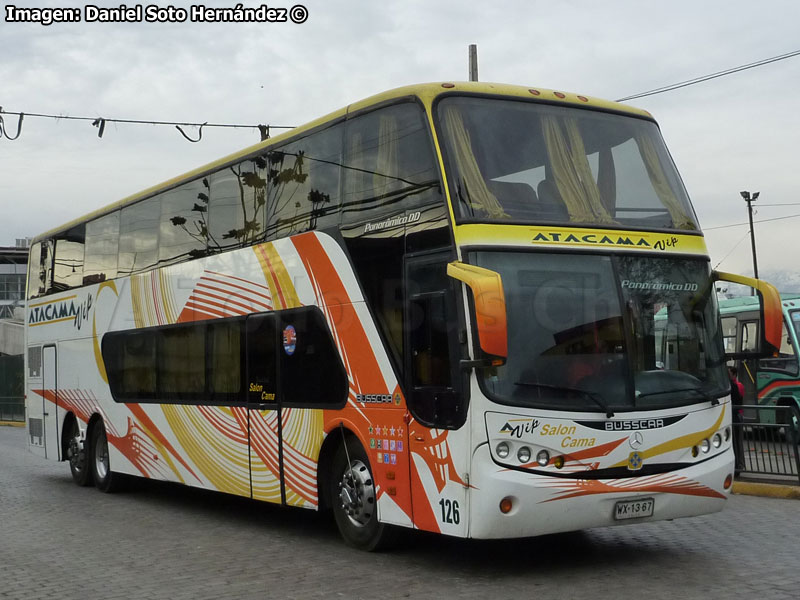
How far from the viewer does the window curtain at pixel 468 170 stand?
355 inches

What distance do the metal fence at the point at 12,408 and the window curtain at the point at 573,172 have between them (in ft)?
122

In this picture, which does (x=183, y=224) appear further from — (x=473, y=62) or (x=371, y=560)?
(x=473, y=62)

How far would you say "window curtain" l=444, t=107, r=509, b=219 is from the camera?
9.01m

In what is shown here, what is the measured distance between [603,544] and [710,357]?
2.26 m

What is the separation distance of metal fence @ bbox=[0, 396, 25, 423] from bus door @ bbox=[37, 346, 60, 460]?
81.4ft

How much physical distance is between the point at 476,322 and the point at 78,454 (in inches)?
Answer: 448

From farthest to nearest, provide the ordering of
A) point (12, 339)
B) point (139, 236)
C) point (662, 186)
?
point (12, 339)
point (139, 236)
point (662, 186)

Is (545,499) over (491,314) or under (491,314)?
under

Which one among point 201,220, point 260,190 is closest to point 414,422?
point 260,190

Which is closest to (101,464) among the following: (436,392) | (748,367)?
(436,392)

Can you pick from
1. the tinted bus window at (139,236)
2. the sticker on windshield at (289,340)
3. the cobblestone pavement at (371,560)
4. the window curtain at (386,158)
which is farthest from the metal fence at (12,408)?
the window curtain at (386,158)

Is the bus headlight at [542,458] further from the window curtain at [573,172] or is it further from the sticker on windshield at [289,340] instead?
the sticker on windshield at [289,340]

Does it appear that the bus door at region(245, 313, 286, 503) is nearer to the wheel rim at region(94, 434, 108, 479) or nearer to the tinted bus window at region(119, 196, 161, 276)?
the tinted bus window at region(119, 196, 161, 276)

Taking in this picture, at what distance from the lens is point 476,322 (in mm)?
8648
